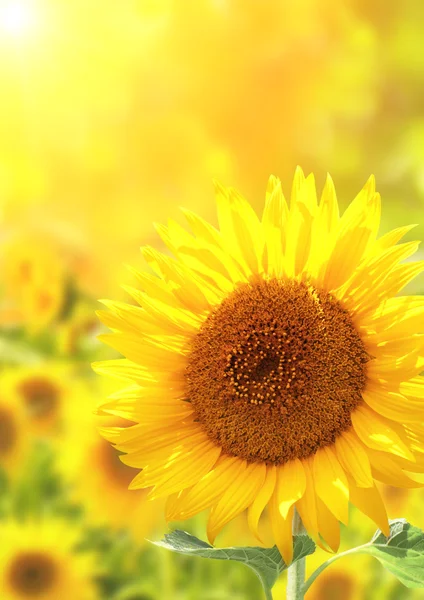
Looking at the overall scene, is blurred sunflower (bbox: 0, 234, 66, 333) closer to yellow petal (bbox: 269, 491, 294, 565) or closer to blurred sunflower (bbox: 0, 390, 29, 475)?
blurred sunflower (bbox: 0, 390, 29, 475)

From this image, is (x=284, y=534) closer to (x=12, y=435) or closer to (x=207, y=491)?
(x=207, y=491)

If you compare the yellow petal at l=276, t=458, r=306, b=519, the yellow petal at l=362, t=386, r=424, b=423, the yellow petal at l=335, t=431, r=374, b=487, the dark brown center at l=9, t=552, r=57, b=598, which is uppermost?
the yellow petal at l=362, t=386, r=424, b=423

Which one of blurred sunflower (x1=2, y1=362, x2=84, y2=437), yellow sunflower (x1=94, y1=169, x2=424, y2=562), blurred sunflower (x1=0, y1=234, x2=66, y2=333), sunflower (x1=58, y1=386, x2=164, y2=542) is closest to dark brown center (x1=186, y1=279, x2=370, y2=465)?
yellow sunflower (x1=94, y1=169, x2=424, y2=562)

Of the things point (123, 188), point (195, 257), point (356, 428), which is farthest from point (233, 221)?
point (123, 188)


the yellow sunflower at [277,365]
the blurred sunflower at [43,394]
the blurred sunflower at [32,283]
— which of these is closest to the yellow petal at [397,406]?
the yellow sunflower at [277,365]

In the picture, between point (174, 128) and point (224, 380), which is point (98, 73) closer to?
point (174, 128)

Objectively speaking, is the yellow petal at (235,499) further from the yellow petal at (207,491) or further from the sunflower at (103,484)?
the sunflower at (103,484)
